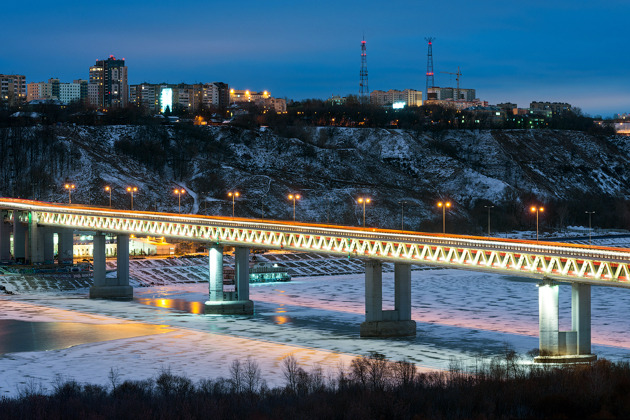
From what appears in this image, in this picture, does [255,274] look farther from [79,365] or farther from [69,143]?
[69,143]

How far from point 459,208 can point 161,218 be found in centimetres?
9808

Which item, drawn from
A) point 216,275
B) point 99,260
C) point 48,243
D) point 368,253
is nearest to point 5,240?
point 48,243

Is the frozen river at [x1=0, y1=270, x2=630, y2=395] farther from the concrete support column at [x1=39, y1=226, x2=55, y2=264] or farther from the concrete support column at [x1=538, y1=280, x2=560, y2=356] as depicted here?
the concrete support column at [x1=39, y1=226, x2=55, y2=264]

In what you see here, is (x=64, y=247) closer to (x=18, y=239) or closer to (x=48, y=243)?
(x=48, y=243)

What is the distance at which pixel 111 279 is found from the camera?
341 ft

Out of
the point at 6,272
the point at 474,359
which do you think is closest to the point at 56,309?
the point at 6,272

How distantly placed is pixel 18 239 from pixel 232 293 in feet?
142

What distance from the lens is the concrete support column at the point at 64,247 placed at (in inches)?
4692

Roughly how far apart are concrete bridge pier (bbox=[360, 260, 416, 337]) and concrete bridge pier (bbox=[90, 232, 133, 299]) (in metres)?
38.1

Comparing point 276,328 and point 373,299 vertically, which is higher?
point 373,299

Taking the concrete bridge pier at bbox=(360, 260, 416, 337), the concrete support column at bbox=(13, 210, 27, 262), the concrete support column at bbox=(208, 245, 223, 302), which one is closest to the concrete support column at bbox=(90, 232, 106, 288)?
the concrete support column at bbox=(208, 245, 223, 302)

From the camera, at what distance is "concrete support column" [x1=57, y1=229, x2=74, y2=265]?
119 m

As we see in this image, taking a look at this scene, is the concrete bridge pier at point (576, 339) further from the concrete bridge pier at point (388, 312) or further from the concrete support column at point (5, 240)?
the concrete support column at point (5, 240)

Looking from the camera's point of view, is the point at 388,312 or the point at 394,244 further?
the point at 394,244
